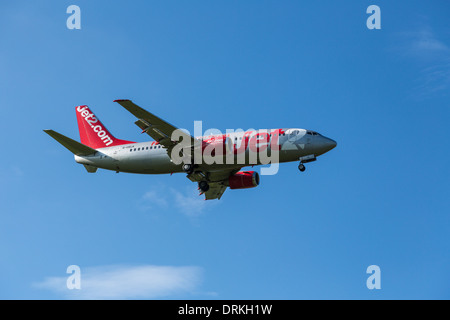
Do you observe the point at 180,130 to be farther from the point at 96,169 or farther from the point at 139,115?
the point at 96,169

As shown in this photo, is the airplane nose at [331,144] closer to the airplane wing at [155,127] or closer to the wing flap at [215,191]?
the airplane wing at [155,127]

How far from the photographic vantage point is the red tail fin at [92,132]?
194ft

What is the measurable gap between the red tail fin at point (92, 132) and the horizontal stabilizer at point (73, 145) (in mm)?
1730

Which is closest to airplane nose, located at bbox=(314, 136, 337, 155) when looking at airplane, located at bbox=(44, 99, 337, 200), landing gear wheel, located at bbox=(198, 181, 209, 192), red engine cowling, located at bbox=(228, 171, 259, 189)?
airplane, located at bbox=(44, 99, 337, 200)

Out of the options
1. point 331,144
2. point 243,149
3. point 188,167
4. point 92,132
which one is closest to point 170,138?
point 188,167

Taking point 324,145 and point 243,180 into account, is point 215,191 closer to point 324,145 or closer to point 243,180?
point 243,180

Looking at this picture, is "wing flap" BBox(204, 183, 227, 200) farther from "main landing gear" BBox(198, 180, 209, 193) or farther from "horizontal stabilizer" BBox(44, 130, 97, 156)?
"horizontal stabilizer" BBox(44, 130, 97, 156)

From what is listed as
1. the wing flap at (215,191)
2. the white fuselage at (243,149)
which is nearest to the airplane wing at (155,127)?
the white fuselage at (243,149)

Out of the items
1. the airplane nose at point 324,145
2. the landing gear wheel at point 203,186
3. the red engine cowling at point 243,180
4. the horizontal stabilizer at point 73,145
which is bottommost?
the landing gear wheel at point 203,186

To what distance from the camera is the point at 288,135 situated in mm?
52906

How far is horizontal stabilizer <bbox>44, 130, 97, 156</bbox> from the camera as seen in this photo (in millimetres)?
54219

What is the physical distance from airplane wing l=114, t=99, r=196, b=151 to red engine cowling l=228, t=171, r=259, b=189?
7.66 metres

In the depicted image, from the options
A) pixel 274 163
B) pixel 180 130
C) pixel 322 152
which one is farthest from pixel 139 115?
pixel 322 152

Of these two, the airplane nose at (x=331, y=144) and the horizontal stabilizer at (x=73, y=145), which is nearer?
the airplane nose at (x=331, y=144)
